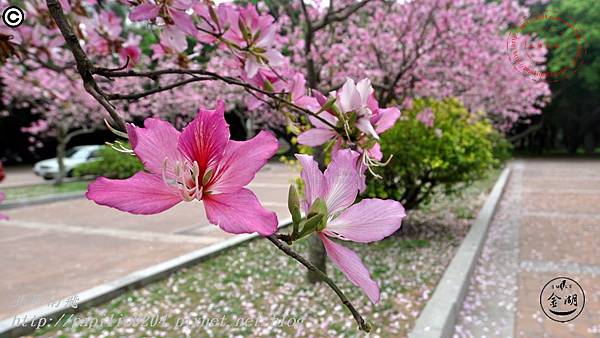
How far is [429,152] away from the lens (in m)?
4.94

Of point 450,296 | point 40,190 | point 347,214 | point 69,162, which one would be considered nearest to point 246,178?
point 347,214

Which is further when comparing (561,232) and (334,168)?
(561,232)

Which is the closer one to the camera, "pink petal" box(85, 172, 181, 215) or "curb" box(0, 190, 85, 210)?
"pink petal" box(85, 172, 181, 215)

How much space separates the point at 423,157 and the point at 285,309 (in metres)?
2.44

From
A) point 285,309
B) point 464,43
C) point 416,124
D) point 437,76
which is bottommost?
point 285,309

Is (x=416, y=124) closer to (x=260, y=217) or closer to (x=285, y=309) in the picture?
(x=285, y=309)

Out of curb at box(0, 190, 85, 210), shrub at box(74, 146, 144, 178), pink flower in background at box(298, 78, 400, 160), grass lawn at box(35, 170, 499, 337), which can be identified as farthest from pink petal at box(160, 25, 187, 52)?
shrub at box(74, 146, 144, 178)

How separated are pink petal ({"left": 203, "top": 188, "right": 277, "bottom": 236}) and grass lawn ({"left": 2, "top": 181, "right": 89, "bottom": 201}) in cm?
1085

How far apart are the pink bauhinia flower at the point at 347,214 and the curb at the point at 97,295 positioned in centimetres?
155

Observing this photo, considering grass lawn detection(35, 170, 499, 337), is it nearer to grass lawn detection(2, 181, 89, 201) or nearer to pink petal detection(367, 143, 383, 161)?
pink petal detection(367, 143, 383, 161)

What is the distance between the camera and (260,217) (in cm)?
39

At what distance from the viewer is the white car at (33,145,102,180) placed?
534 inches

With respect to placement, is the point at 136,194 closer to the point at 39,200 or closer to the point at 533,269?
the point at 533,269

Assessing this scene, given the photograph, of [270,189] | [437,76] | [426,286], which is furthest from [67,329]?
[270,189]
